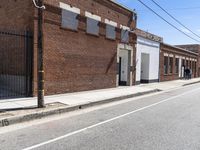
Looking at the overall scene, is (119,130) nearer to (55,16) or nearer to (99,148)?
(99,148)

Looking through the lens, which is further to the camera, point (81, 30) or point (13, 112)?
point (81, 30)

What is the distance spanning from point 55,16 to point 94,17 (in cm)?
378

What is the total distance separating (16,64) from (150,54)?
54.9ft

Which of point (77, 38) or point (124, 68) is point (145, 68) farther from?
point (77, 38)

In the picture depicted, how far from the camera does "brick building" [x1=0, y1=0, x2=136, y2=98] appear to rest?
14.0 meters

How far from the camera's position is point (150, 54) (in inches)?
1104

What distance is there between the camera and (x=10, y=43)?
1424 centimetres

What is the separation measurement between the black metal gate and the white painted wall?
12707mm

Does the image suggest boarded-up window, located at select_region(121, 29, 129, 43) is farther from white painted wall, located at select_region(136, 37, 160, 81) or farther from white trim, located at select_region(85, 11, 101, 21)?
white trim, located at select_region(85, 11, 101, 21)

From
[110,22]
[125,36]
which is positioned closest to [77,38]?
[110,22]

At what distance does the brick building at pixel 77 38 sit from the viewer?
1398 centimetres

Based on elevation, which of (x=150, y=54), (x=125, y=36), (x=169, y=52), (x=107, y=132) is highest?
(x=125, y=36)

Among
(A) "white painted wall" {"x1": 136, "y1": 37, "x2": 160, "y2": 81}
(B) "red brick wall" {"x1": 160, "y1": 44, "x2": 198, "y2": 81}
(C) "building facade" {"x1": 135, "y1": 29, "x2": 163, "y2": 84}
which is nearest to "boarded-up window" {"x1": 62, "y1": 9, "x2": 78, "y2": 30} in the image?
(C) "building facade" {"x1": 135, "y1": 29, "x2": 163, "y2": 84}

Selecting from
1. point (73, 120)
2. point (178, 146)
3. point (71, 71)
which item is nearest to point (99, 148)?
point (178, 146)
